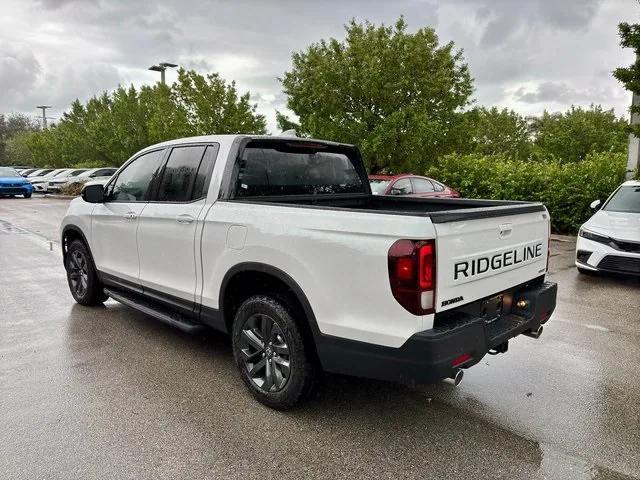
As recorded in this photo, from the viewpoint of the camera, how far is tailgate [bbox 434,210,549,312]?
268 cm

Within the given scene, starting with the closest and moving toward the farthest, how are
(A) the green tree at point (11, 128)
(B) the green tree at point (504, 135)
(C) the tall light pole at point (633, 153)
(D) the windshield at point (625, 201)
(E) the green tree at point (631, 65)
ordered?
(D) the windshield at point (625, 201), (E) the green tree at point (631, 65), (C) the tall light pole at point (633, 153), (B) the green tree at point (504, 135), (A) the green tree at point (11, 128)

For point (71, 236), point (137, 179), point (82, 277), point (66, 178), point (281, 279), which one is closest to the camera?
point (281, 279)

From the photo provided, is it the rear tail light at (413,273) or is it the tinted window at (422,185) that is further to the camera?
the tinted window at (422,185)

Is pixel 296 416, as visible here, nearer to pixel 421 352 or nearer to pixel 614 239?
pixel 421 352

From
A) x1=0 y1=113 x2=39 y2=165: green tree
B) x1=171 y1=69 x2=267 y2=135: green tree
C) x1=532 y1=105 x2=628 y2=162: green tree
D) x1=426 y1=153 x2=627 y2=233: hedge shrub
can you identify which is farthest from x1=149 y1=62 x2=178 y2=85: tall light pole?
x1=0 y1=113 x2=39 y2=165: green tree

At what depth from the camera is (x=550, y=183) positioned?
482 inches

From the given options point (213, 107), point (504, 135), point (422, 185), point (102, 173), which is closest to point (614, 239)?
point (422, 185)

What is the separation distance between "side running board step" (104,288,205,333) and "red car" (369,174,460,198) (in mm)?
6906

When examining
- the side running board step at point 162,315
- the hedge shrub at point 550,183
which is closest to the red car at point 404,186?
the hedge shrub at point 550,183

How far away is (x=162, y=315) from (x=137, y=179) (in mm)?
1387

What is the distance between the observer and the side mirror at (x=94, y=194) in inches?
193

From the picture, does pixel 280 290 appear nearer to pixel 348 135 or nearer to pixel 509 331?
pixel 509 331

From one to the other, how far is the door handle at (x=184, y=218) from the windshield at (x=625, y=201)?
273 inches

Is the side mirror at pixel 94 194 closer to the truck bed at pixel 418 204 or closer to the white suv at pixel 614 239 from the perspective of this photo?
the truck bed at pixel 418 204
